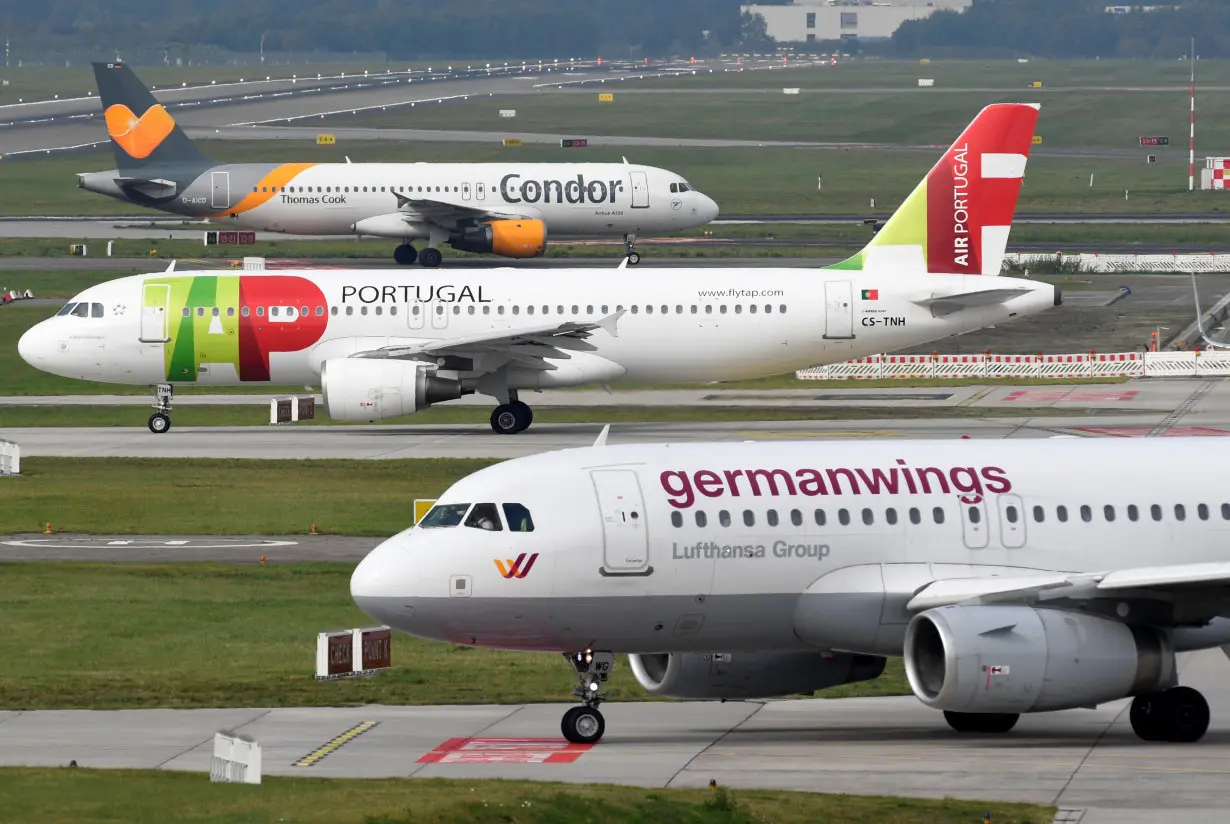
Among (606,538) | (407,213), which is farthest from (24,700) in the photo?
(407,213)

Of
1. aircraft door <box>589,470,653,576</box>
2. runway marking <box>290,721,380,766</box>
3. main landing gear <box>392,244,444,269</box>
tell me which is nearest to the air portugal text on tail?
runway marking <box>290,721,380,766</box>

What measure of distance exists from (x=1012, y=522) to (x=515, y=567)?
269 inches

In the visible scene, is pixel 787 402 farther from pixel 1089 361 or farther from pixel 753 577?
pixel 753 577

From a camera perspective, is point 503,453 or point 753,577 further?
point 503,453

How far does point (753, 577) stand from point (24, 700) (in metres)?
11.1

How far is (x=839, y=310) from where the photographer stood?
59281 millimetres

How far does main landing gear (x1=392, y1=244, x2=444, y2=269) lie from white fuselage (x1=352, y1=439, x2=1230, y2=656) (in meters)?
69.4

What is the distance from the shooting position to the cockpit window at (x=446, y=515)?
27688 millimetres

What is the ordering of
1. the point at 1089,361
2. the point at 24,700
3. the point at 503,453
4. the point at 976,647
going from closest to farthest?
the point at 976,647, the point at 24,700, the point at 503,453, the point at 1089,361

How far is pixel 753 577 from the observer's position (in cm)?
2809

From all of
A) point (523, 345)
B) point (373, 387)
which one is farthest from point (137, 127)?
point (523, 345)

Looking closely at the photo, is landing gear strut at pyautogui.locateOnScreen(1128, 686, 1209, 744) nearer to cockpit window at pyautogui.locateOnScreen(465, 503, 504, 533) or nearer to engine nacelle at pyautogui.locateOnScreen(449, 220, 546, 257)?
cockpit window at pyautogui.locateOnScreen(465, 503, 504, 533)

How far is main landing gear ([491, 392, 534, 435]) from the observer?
5969 cm

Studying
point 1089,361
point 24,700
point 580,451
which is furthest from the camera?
point 1089,361
